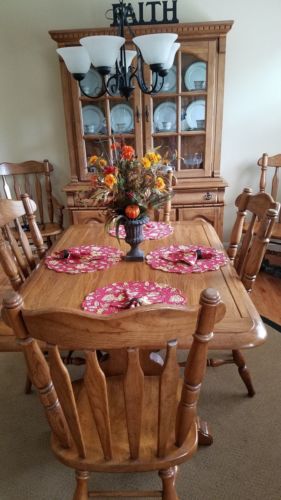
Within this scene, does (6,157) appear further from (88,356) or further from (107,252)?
(88,356)

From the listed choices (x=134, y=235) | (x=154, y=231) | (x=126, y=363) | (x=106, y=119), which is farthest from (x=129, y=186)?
(x=106, y=119)

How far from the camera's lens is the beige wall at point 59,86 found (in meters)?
2.58

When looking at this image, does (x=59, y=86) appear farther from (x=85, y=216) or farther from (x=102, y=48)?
(x=102, y=48)

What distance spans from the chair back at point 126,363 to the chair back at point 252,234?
54cm

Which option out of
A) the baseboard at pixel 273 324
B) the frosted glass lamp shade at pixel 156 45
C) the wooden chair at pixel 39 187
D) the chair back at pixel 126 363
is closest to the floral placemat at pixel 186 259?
the chair back at pixel 126 363

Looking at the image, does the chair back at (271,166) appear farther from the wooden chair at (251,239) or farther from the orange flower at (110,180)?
the orange flower at (110,180)

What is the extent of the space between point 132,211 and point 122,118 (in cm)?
160

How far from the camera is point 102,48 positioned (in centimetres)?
133

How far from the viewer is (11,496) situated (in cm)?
124

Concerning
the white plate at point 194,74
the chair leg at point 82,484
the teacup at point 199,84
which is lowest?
the chair leg at point 82,484

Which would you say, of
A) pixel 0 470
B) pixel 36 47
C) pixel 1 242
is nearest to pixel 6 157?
pixel 36 47

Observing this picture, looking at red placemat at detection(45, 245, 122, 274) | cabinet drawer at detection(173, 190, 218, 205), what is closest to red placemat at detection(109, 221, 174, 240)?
red placemat at detection(45, 245, 122, 274)

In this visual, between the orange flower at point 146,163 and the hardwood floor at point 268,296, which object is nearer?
the orange flower at point 146,163

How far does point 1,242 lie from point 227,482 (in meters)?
1.27
